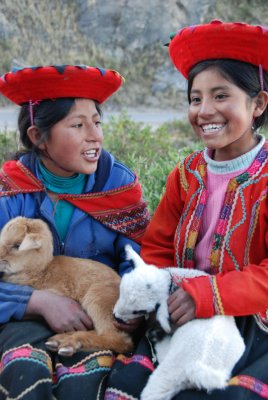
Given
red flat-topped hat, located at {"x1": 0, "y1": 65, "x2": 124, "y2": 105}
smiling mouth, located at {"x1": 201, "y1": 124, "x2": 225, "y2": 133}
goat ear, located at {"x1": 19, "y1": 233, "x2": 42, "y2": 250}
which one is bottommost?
goat ear, located at {"x1": 19, "y1": 233, "x2": 42, "y2": 250}

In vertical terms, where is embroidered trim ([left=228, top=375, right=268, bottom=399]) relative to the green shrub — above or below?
below

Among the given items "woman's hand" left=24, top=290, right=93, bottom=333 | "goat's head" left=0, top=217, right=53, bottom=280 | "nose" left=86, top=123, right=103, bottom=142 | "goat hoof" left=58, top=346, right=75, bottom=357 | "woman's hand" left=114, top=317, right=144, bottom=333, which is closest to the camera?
"goat hoof" left=58, top=346, right=75, bottom=357

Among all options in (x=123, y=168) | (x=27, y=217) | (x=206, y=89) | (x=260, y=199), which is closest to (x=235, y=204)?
(x=260, y=199)

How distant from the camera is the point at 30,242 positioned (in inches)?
103

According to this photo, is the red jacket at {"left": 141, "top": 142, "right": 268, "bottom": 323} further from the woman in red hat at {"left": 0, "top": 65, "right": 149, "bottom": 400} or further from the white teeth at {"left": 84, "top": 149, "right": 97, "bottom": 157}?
the white teeth at {"left": 84, "top": 149, "right": 97, "bottom": 157}

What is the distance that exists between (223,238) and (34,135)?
1206 millimetres

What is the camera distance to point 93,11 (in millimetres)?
19969

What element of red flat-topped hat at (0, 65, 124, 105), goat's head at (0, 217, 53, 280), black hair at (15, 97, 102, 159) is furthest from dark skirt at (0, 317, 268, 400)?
red flat-topped hat at (0, 65, 124, 105)

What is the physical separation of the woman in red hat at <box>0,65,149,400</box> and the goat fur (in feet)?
0.23

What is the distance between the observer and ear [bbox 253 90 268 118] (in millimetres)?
2590

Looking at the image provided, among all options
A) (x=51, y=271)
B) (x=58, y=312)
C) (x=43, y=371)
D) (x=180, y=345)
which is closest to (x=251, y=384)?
(x=180, y=345)

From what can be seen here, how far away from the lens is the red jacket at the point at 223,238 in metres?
2.27

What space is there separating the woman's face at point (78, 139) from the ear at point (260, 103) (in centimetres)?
83

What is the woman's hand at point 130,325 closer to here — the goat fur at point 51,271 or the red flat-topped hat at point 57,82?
the goat fur at point 51,271
